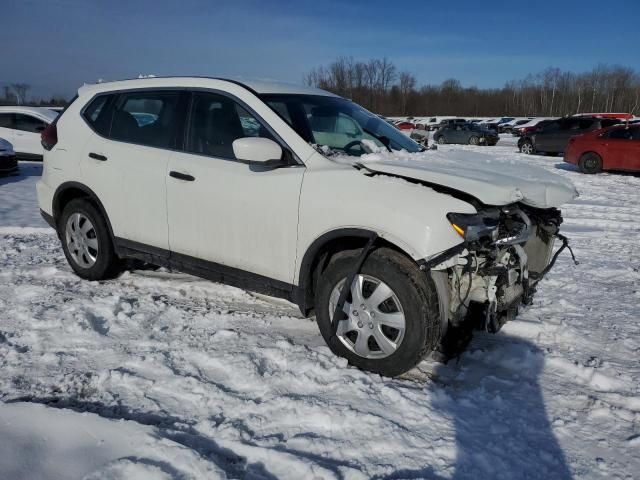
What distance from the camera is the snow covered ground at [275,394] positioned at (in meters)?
2.38

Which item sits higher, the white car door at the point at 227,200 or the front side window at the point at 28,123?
the front side window at the point at 28,123

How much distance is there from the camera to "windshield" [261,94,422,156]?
363cm

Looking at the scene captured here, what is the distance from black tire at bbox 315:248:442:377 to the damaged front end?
12 cm

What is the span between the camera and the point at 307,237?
3289 millimetres

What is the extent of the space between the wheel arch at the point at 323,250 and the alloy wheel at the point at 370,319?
22cm

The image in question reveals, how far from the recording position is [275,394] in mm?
2916

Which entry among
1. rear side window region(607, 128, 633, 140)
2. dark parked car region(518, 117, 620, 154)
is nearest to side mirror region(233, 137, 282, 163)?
rear side window region(607, 128, 633, 140)

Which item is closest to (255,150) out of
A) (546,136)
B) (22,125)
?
(22,125)

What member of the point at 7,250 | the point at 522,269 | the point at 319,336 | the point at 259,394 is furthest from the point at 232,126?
the point at 7,250

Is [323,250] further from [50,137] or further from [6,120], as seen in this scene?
[6,120]

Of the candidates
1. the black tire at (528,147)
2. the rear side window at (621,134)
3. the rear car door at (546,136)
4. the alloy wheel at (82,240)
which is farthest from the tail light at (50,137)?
the black tire at (528,147)

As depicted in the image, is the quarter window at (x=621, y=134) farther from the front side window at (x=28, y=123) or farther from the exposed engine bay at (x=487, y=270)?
the front side window at (x=28, y=123)

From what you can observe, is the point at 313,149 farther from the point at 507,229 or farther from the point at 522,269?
A: the point at 522,269

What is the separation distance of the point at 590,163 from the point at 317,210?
14.2 meters
